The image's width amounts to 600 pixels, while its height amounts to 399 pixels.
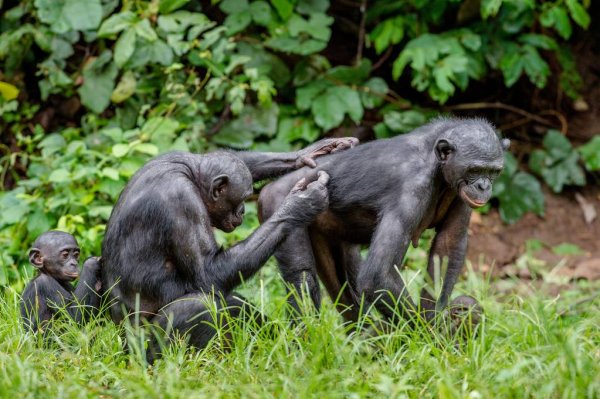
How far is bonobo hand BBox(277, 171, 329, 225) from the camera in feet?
17.7

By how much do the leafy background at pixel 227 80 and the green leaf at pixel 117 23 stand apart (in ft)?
0.06

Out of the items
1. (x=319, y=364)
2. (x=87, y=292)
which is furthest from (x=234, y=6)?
(x=319, y=364)

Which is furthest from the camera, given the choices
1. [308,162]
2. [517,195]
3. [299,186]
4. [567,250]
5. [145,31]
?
[517,195]

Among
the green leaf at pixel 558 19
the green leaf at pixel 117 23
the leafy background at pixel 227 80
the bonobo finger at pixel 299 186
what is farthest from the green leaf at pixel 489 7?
the bonobo finger at pixel 299 186

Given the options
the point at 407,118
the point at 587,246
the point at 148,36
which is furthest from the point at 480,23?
the point at 148,36

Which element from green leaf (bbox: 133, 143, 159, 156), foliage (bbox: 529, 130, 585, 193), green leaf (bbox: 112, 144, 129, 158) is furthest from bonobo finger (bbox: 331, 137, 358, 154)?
foliage (bbox: 529, 130, 585, 193)

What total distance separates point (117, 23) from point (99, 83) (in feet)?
2.52

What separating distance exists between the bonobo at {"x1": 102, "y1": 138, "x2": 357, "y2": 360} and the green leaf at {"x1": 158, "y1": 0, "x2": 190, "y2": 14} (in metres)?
3.73

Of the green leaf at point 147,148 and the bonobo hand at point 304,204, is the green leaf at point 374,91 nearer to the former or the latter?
the green leaf at point 147,148

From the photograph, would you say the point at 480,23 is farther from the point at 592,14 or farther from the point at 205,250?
the point at 205,250

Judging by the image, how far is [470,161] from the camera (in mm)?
5332

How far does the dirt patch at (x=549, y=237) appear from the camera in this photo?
9648mm

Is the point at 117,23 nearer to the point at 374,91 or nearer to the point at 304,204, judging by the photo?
the point at 374,91

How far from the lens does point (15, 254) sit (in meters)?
7.77
